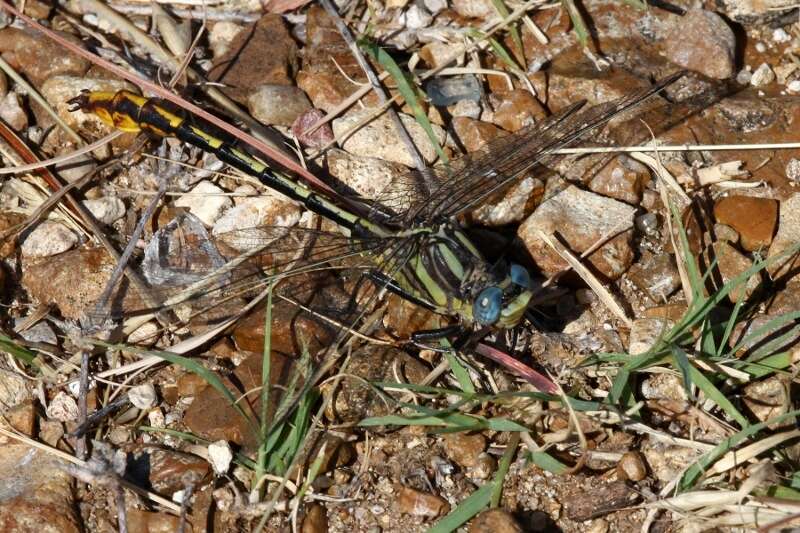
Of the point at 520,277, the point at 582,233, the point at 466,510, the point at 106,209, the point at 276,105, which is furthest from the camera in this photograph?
the point at 276,105

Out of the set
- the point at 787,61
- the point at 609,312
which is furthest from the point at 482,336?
the point at 787,61

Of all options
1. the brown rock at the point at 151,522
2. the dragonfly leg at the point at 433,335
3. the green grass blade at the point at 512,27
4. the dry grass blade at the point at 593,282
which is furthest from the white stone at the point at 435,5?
the brown rock at the point at 151,522

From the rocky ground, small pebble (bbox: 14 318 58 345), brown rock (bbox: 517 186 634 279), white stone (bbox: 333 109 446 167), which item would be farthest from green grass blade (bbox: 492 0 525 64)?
small pebble (bbox: 14 318 58 345)

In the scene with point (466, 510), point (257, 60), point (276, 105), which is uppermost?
point (257, 60)

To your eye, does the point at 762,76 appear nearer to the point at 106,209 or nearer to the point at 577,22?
the point at 577,22

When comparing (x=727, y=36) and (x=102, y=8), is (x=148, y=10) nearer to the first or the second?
(x=102, y=8)

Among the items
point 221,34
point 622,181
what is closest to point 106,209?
point 221,34

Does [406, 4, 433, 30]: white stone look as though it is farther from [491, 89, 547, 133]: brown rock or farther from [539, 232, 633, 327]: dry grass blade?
[539, 232, 633, 327]: dry grass blade
